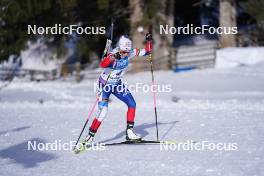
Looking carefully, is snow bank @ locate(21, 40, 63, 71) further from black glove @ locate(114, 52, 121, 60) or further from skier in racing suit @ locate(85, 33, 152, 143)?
black glove @ locate(114, 52, 121, 60)

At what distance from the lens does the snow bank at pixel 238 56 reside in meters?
26.1

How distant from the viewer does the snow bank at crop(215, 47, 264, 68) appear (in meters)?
26.1

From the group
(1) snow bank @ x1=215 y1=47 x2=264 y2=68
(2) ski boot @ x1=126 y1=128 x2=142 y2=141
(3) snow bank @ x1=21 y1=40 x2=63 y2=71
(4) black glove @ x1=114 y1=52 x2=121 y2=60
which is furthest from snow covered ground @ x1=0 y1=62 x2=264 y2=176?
(3) snow bank @ x1=21 y1=40 x2=63 y2=71

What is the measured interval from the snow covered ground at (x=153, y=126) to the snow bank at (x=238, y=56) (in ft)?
2.27

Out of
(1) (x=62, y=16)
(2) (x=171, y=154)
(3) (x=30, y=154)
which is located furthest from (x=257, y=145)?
(1) (x=62, y=16)

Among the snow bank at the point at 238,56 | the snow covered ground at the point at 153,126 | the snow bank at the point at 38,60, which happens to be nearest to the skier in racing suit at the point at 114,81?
the snow covered ground at the point at 153,126

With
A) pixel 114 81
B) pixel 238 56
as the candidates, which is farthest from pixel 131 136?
pixel 238 56

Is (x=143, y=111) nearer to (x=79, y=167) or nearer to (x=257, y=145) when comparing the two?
(x=257, y=145)

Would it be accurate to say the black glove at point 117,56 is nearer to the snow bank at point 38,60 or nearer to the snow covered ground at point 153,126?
the snow covered ground at point 153,126

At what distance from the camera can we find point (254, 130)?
1259 centimetres

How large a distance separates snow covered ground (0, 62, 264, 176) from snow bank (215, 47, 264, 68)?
693mm

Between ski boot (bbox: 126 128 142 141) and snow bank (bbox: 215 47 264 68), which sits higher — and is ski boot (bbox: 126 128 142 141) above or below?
below

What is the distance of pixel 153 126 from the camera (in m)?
13.9

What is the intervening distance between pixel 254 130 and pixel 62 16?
1779 centimetres
